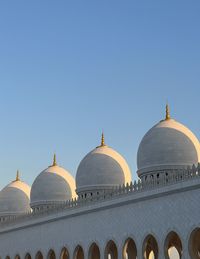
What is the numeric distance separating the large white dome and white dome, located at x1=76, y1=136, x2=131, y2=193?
3.69m

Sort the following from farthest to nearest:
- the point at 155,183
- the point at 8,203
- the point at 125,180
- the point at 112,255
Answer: the point at 8,203 → the point at 125,180 → the point at 112,255 → the point at 155,183

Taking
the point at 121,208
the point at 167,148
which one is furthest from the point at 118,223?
the point at 167,148

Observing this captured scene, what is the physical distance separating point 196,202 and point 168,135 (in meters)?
8.45

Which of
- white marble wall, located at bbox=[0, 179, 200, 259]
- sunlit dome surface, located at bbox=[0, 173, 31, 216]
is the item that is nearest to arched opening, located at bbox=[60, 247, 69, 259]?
white marble wall, located at bbox=[0, 179, 200, 259]

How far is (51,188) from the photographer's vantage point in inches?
1555

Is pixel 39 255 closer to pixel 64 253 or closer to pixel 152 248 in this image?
pixel 64 253

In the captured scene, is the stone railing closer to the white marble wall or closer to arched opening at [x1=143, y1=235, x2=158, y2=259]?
the white marble wall

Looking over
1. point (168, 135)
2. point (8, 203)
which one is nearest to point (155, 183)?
point (168, 135)

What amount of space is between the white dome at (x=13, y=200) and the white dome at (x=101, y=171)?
11151 mm

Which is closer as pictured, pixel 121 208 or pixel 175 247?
pixel 121 208

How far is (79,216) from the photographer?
3058 centimetres

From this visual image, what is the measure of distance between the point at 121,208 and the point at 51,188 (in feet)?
43.8

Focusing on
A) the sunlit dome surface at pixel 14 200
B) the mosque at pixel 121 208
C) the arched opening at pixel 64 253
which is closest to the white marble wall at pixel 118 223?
the mosque at pixel 121 208

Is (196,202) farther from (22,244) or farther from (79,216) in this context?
(22,244)
